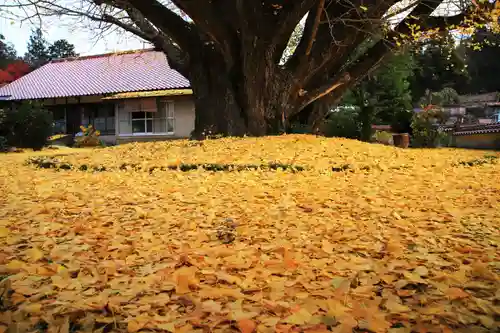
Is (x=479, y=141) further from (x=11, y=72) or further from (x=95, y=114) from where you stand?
(x=11, y=72)

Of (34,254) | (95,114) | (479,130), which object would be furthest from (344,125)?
(34,254)

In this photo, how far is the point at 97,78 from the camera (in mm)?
23781

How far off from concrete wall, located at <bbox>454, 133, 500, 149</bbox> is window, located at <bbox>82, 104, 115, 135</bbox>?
1576cm

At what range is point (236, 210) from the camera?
11.9ft

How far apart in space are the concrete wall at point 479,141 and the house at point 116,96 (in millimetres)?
11034

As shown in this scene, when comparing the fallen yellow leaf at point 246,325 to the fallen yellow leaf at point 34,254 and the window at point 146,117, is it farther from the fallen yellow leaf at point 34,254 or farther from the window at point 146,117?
the window at point 146,117

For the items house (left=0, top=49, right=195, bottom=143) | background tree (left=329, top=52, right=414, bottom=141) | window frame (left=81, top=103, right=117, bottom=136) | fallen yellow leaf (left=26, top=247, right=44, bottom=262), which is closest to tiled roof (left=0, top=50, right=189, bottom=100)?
house (left=0, top=49, right=195, bottom=143)

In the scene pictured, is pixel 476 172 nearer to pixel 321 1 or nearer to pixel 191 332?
pixel 321 1

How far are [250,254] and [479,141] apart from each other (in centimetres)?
1527

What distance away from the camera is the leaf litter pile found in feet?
6.00

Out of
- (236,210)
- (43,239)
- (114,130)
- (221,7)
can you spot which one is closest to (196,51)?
(221,7)

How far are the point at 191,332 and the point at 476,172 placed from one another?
530 centimetres

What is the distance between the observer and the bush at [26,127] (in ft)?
50.9

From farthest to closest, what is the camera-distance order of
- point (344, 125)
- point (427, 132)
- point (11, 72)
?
point (11, 72) < point (344, 125) < point (427, 132)
